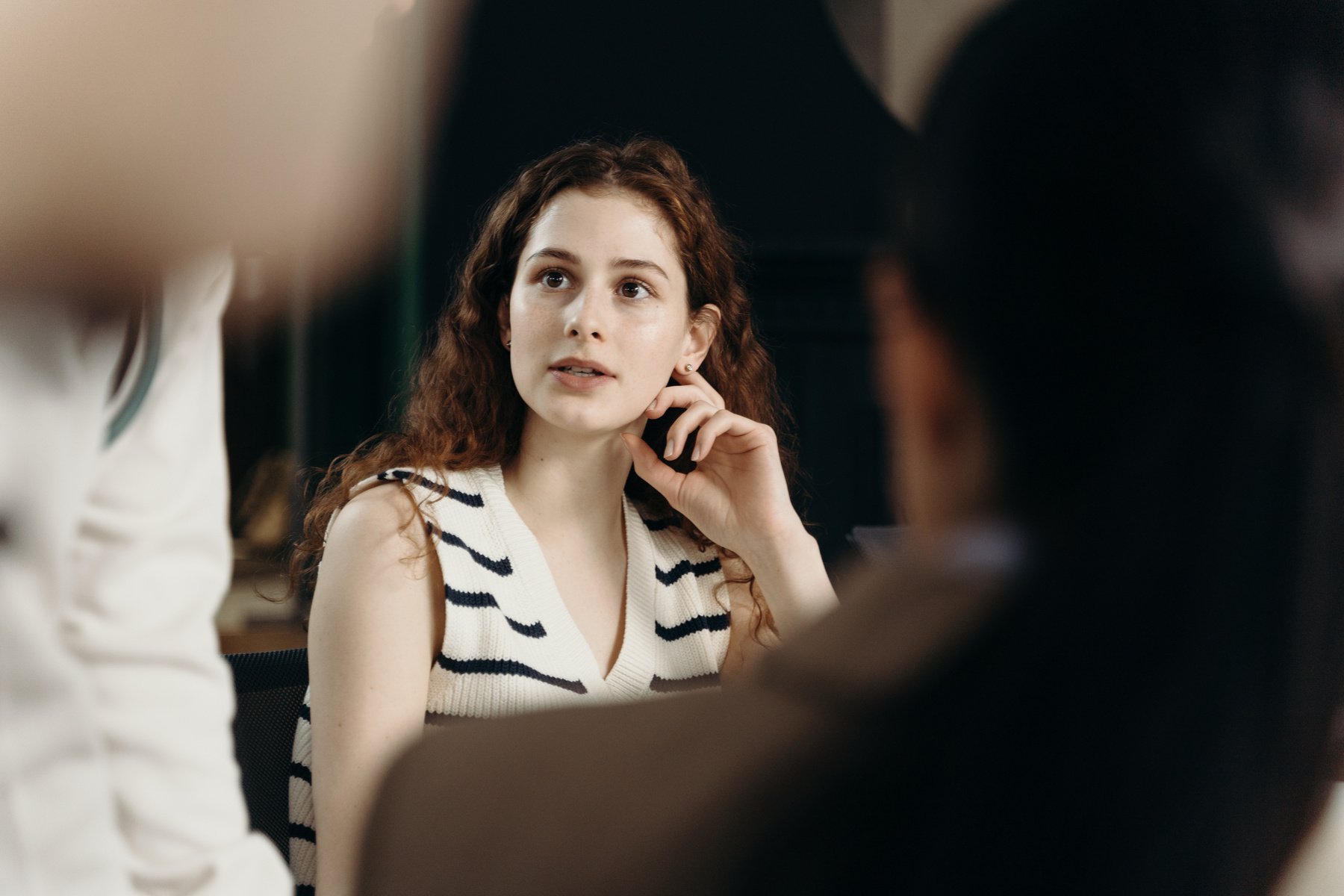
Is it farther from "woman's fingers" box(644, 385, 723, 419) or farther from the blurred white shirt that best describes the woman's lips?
the blurred white shirt

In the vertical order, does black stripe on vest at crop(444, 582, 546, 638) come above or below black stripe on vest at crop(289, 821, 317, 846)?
above

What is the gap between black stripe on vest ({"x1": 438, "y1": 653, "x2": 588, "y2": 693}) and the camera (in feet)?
2.01

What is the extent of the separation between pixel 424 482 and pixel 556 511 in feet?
0.31

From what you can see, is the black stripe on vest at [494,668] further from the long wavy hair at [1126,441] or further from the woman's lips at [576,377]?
the long wavy hair at [1126,441]

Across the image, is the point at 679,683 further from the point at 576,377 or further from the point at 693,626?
the point at 576,377

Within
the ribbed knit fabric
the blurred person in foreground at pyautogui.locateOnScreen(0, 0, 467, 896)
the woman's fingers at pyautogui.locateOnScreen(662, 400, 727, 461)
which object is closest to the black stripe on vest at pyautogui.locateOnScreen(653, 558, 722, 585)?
the ribbed knit fabric

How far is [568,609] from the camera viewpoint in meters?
0.67

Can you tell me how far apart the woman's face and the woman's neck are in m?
0.01

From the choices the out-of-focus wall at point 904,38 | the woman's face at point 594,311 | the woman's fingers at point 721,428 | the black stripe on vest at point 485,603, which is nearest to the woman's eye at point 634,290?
the woman's face at point 594,311

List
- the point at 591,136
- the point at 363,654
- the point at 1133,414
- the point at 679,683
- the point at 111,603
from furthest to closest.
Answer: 1. the point at 591,136
2. the point at 679,683
3. the point at 363,654
4. the point at 111,603
5. the point at 1133,414

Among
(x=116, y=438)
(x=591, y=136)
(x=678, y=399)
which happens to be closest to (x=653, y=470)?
(x=678, y=399)

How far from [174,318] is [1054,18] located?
0.87 ft

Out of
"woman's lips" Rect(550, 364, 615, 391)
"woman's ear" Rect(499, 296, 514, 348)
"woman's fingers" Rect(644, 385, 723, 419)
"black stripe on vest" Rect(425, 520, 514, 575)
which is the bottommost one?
"black stripe on vest" Rect(425, 520, 514, 575)

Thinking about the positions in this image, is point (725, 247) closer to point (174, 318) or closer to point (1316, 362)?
point (174, 318)
